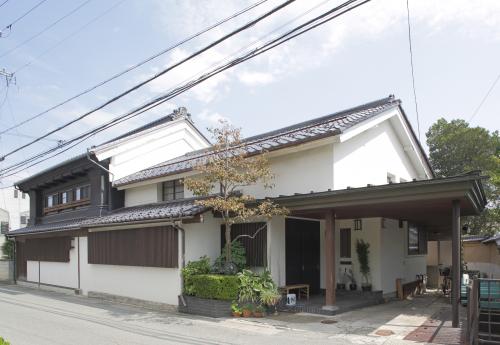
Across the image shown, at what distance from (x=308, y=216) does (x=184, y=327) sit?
557 centimetres

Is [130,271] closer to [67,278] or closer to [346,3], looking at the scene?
Answer: [67,278]

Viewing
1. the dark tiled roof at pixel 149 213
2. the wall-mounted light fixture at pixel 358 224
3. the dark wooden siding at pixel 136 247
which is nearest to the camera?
the dark tiled roof at pixel 149 213

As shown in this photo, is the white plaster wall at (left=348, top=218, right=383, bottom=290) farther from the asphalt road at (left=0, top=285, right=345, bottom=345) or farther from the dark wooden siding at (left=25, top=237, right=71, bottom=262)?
the dark wooden siding at (left=25, top=237, right=71, bottom=262)

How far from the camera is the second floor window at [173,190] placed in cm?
1720

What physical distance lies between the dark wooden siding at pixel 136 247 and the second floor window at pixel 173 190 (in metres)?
2.56

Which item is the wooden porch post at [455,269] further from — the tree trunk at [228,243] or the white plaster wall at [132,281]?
the white plaster wall at [132,281]

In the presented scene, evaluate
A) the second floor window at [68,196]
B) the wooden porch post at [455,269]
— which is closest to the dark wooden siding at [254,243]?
the wooden porch post at [455,269]

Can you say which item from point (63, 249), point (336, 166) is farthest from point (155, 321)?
point (63, 249)

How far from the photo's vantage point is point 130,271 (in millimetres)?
15367

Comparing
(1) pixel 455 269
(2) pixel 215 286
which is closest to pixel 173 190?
(2) pixel 215 286

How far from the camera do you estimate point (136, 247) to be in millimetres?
14906

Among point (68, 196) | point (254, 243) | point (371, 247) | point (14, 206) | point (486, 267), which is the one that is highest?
point (68, 196)

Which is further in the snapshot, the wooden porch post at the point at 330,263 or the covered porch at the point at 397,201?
the wooden porch post at the point at 330,263

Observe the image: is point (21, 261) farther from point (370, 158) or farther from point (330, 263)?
point (370, 158)
